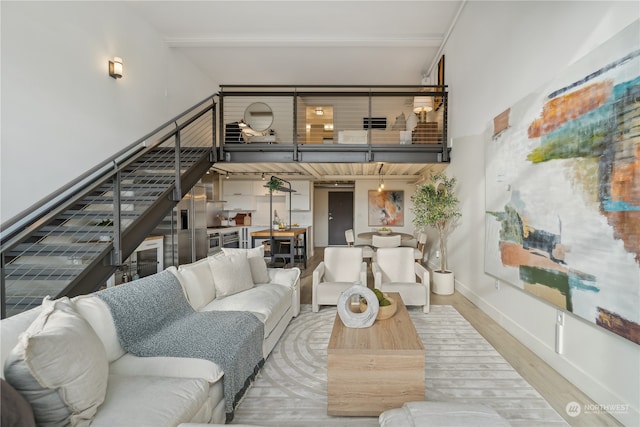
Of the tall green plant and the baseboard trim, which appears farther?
the tall green plant

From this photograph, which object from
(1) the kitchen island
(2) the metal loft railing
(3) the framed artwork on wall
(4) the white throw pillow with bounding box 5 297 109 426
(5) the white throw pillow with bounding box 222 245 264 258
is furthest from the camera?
(1) the kitchen island

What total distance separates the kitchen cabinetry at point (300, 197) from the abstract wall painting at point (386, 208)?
7.77ft

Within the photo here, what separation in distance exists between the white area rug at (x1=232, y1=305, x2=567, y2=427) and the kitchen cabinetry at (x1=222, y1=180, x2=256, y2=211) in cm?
582

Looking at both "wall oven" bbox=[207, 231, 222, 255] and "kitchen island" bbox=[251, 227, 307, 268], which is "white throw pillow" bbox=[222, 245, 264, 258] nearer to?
"kitchen island" bbox=[251, 227, 307, 268]

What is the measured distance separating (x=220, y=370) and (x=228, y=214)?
7.50 metres

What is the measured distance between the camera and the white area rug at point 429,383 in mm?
2029

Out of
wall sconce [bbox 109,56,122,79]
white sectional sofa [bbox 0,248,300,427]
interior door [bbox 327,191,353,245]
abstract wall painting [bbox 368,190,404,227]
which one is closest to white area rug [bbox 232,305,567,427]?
white sectional sofa [bbox 0,248,300,427]

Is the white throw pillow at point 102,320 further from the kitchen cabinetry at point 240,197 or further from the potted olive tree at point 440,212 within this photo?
the kitchen cabinetry at point 240,197

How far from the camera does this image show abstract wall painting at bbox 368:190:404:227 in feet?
33.7

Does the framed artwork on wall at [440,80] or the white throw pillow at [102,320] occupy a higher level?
the framed artwork on wall at [440,80]

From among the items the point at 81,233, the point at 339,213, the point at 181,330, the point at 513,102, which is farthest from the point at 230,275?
the point at 339,213

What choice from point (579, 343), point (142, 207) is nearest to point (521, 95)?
point (579, 343)

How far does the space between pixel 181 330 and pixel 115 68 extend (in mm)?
4326

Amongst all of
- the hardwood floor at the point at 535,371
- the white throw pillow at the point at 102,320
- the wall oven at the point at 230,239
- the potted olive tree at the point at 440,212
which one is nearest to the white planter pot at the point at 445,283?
the potted olive tree at the point at 440,212
